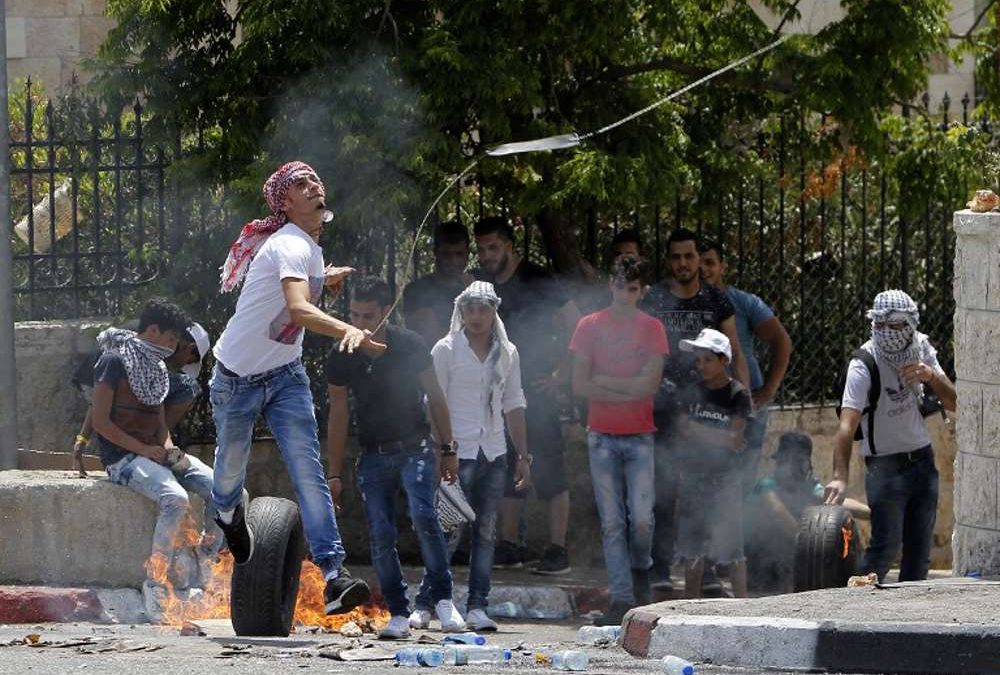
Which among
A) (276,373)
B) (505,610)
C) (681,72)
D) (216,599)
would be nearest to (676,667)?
(276,373)

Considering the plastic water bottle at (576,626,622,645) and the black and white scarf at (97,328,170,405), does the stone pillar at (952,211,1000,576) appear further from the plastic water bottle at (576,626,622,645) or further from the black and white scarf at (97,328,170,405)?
the black and white scarf at (97,328,170,405)

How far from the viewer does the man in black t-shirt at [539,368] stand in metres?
11.4

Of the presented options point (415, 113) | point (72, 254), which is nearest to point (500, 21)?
point (415, 113)

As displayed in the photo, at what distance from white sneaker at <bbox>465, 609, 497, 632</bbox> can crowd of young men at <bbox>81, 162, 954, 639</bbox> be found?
10 mm

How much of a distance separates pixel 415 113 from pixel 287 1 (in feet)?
2.81

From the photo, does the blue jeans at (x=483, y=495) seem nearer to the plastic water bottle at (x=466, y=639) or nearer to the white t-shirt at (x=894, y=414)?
the plastic water bottle at (x=466, y=639)

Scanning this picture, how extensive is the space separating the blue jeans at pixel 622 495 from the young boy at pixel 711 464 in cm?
24

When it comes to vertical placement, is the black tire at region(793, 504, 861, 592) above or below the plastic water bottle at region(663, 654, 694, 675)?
above

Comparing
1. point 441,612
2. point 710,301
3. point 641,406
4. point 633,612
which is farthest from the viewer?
point 710,301

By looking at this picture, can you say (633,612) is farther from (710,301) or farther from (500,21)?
(500,21)

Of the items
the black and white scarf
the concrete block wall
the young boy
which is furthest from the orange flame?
the concrete block wall

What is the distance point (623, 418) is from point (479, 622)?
4.06ft

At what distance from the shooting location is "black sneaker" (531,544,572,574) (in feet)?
37.7

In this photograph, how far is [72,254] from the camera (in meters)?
11.5
